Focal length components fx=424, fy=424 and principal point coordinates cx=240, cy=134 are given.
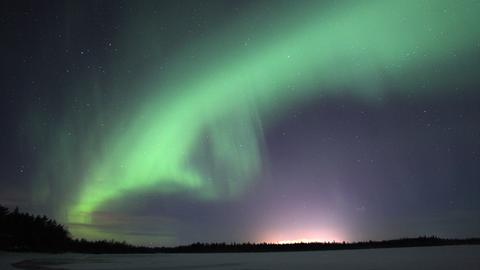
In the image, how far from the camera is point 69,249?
2292 inches

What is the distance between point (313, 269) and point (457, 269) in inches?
256

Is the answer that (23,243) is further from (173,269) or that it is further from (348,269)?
(348,269)

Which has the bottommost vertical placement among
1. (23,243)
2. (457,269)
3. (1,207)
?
(457,269)

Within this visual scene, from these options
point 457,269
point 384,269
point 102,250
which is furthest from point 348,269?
point 102,250

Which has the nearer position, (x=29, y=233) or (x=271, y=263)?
(x=271, y=263)

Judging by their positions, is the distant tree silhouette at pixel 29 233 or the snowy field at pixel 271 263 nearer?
the snowy field at pixel 271 263

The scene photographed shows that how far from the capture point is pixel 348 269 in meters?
20.7

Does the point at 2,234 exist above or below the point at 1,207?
below

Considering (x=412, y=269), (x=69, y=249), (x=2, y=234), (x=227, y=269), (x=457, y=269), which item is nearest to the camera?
(x=457, y=269)

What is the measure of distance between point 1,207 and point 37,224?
15.1 ft

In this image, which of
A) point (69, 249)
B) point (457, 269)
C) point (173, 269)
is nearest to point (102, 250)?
point (69, 249)

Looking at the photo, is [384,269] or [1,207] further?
[1,207]

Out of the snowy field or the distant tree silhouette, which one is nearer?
the snowy field

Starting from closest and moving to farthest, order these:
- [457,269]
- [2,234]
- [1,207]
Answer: [457,269]
[2,234]
[1,207]
